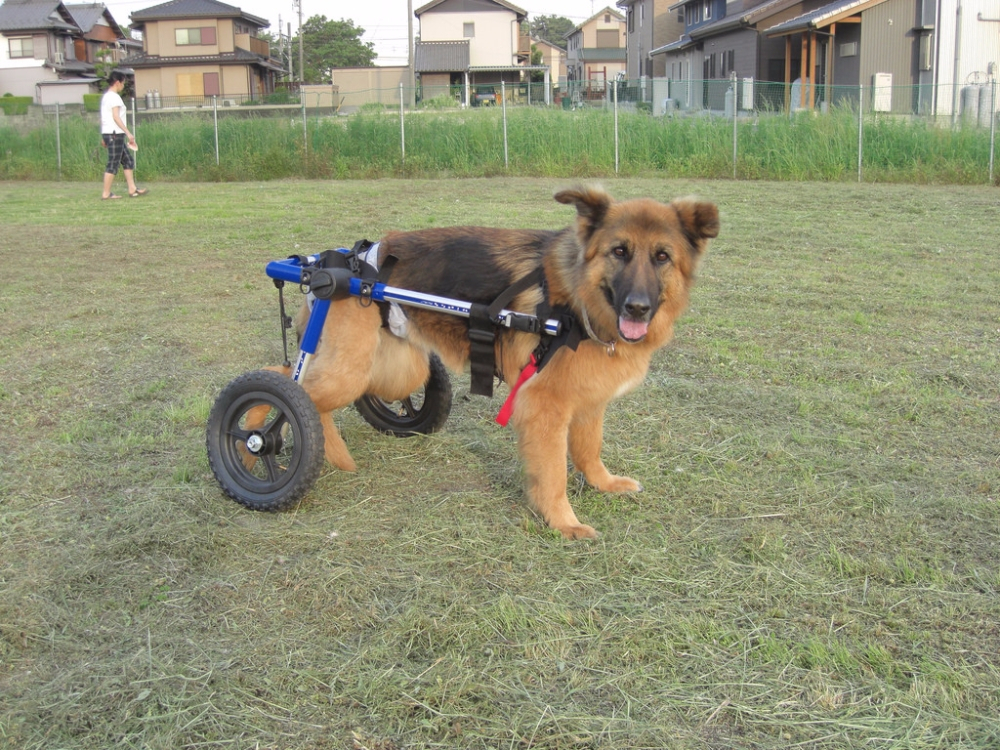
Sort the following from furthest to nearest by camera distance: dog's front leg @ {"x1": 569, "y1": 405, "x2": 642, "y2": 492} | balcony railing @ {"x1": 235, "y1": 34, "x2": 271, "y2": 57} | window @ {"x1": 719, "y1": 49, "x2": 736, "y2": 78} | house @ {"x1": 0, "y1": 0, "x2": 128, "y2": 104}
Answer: house @ {"x1": 0, "y1": 0, "x2": 128, "y2": 104} < balcony railing @ {"x1": 235, "y1": 34, "x2": 271, "y2": 57} < window @ {"x1": 719, "y1": 49, "x2": 736, "y2": 78} < dog's front leg @ {"x1": 569, "y1": 405, "x2": 642, "y2": 492}

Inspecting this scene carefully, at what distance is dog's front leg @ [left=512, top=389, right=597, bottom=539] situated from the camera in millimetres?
4172

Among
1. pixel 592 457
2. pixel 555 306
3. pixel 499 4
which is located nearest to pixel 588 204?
pixel 555 306

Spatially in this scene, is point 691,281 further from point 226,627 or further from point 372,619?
point 226,627

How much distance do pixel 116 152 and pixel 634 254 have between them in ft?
55.6

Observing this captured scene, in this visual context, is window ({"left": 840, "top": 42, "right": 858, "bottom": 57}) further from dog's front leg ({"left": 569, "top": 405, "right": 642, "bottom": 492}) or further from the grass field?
dog's front leg ({"left": 569, "top": 405, "right": 642, "bottom": 492})

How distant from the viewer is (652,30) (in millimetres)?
61250

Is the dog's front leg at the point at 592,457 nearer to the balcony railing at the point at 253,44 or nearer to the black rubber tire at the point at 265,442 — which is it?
the black rubber tire at the point at 265,442

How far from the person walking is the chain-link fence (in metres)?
3.91

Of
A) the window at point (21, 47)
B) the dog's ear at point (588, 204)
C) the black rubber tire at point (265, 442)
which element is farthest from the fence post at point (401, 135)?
the window at point (21, 47)

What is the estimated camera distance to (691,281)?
4188 mm

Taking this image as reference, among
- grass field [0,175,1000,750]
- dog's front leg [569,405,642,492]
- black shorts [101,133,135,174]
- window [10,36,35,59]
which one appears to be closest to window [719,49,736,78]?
black shorts [101,133,135,174]

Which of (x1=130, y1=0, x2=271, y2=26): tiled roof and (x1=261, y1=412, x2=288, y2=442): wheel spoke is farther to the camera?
(x1=130, y1=0, x2=271, y2=26): tiled roof

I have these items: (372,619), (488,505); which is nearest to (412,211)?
(488,505)

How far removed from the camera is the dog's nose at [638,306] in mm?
3756
